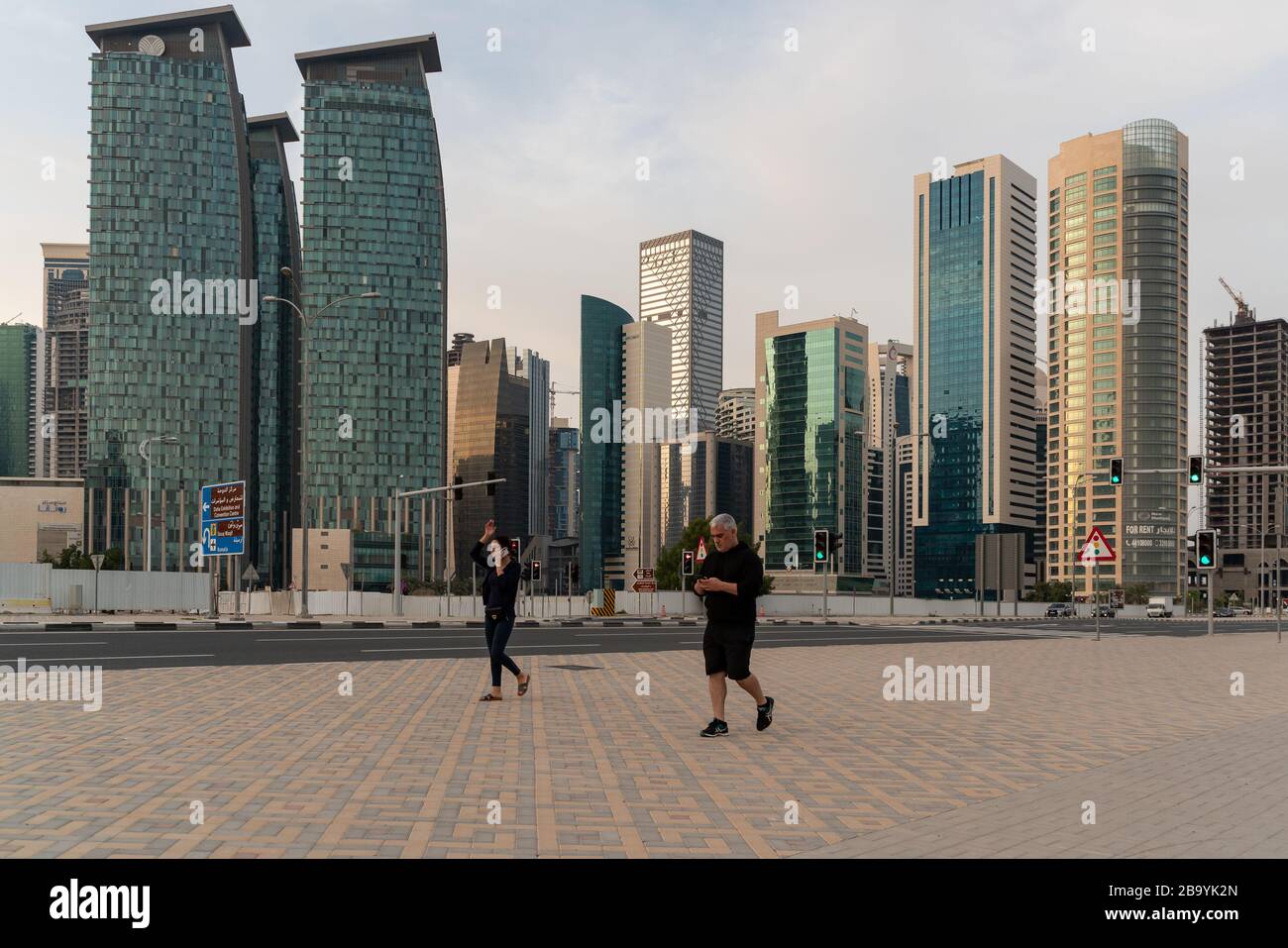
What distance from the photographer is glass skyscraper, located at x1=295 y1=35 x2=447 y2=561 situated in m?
172

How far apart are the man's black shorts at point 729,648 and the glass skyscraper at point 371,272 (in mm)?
165914

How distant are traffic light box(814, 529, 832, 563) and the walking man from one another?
33178mm

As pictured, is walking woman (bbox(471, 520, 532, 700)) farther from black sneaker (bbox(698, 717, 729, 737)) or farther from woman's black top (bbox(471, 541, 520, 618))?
black sneaker (bbox(698, 717, 729, 737))

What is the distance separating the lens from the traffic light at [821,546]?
42.3 m

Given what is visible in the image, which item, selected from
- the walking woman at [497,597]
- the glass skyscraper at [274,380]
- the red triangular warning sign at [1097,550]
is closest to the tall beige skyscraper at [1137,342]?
the glass skyscraper at [274,380]

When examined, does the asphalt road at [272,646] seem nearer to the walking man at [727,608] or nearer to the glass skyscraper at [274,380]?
the walking man at [727,608]

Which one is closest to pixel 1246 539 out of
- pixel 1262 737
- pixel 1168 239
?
pixel 1168 239

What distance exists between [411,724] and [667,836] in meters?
4.79

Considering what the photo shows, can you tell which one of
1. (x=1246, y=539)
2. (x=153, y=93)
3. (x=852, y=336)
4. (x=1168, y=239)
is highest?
(x=153, y=93)

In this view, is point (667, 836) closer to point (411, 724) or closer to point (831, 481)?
point (411, 724)

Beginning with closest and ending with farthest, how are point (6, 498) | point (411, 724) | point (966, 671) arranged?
1. point (411, 724)
2. point (966, 671)
3. point (6, 498)

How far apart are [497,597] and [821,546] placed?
32.2 meters
